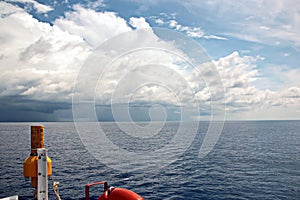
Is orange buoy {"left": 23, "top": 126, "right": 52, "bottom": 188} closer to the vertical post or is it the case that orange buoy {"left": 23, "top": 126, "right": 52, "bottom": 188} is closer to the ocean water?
the vertical post

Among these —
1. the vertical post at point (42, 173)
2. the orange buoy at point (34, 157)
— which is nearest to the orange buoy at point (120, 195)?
the vertical post at point (42, 173)

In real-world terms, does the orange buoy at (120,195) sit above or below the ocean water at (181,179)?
above

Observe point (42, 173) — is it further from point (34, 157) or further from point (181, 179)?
point (181, 179)

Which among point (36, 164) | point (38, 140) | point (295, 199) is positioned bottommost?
point (295, 199)

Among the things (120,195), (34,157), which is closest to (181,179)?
(34,157)

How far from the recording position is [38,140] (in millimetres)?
8438

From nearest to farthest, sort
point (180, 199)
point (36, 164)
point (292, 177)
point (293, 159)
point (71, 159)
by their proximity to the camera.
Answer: point (36, 164)
point (180, 199)
point (292, 177)
point (71, 159)
point (293, 159)

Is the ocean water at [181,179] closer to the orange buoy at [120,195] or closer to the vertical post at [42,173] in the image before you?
the vertical post at [42,173]

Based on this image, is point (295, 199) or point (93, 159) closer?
point (295, 199)

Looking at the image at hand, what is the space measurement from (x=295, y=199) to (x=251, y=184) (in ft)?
26.4

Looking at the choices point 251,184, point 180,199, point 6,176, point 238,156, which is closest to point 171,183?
point 180,199

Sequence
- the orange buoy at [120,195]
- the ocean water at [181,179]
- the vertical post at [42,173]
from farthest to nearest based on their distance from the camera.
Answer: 1. the ocean water at [181,179]
2. the vertical post at [42,173]
3. the orange buoy at [120,195]

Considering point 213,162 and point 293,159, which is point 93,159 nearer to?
point 213,162

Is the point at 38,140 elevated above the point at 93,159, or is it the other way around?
the point at 38,140
